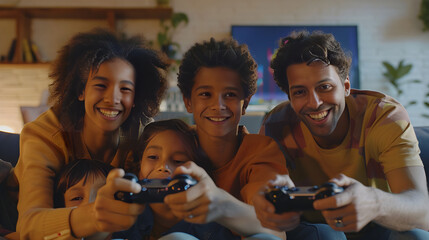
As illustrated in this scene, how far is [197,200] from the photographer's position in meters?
0.45

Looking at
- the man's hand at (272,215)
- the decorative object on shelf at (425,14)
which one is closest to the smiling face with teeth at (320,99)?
the man's hand at (272,215)

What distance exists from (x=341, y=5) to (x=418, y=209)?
8.17 ft

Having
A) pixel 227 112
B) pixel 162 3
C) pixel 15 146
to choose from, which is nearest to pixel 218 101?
pixel 227 112

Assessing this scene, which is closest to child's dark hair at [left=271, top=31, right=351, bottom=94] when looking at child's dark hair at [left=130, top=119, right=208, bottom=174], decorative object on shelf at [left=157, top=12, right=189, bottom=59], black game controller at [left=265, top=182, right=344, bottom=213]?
child's dark hair at [left=130, top=119, right=208, bottom=174]

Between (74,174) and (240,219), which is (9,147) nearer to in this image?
(74,174)

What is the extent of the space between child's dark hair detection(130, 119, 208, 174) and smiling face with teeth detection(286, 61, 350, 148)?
19cm

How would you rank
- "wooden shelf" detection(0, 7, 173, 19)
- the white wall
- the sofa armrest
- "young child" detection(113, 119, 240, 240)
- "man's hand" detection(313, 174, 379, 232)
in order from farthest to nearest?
the white wall
"wooden shelf" detection(0, 7, 173, 19)
the sofa armrest
"young child" detection(113, 119, 240, 240)
"man's hand" detection(313, 174, 379, 232)

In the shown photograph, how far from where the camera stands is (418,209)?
54 cm

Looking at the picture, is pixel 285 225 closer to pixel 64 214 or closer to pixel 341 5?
pixel 64 214

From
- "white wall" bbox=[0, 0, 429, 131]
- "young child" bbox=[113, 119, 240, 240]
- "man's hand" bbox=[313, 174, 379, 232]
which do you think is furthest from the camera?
"white wall" bbox=[0, 0, 429, 131]

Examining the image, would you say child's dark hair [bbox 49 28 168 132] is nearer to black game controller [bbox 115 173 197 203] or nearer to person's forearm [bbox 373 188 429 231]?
black game controller [bbox 115 173 197 203]

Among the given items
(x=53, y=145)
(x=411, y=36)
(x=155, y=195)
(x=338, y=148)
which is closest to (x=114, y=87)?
(x=53, y=145)

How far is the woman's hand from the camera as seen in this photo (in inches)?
17.0

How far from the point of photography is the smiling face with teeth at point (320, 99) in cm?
65
